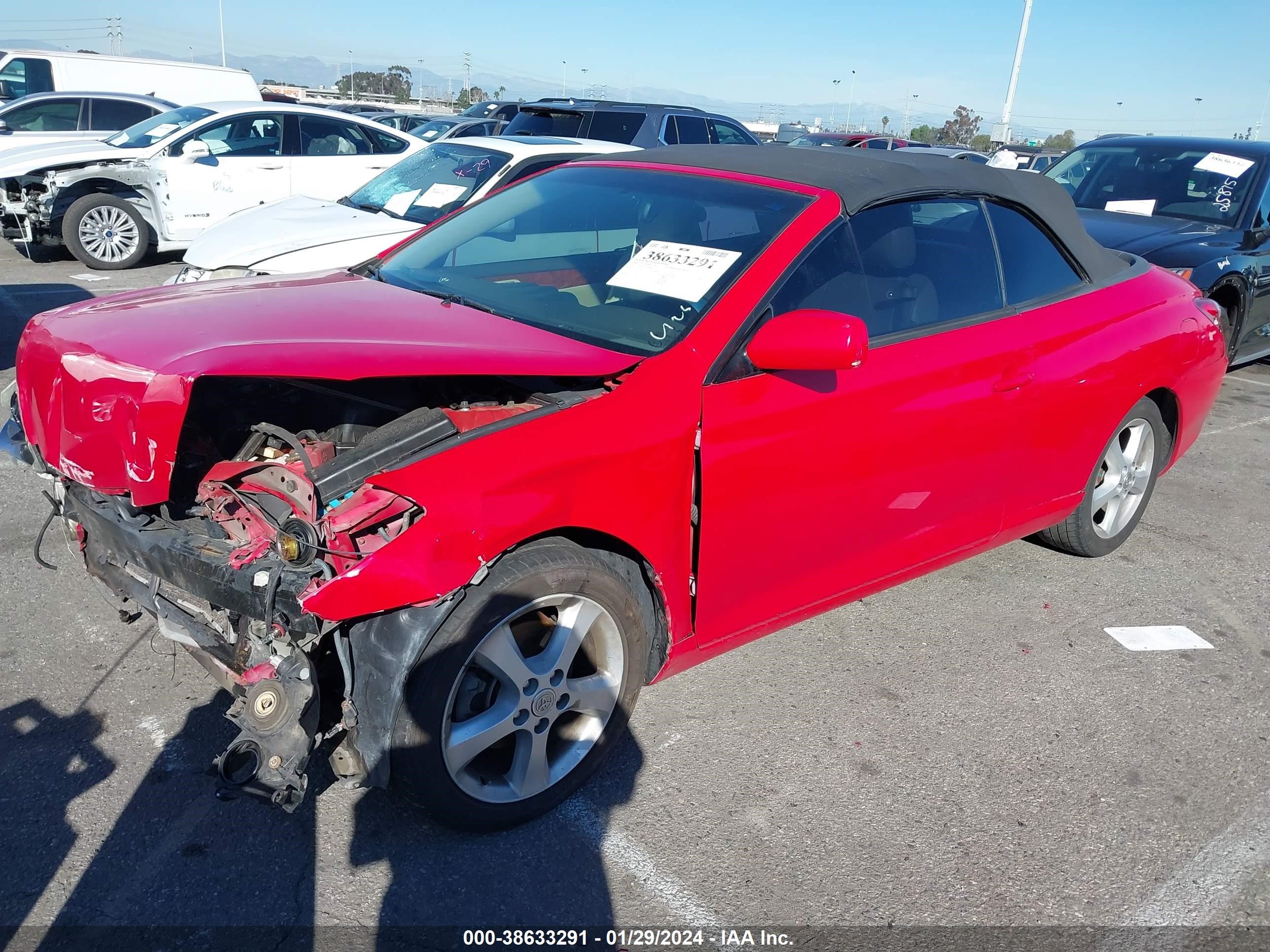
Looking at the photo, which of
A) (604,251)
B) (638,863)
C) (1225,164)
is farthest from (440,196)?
(1225,164)

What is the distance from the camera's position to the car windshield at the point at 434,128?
→ 19.6 m

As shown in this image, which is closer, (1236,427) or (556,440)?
(556,440)

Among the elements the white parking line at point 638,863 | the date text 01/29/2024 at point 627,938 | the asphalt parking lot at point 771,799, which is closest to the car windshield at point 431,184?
the asphalt parking lot at point 771,799

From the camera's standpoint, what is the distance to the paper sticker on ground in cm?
382

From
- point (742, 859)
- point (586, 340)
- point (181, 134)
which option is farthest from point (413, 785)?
point (181, 134)

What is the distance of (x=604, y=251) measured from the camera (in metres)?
3.32

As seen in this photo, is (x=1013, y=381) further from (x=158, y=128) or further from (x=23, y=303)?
(x=158, y=128)

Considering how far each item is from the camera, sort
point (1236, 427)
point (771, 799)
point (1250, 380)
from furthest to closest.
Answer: point (1250, 380)
point (1236, 427)
point (771, 799)

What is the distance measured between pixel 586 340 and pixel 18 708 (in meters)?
2.11

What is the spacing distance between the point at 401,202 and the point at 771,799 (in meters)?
5.59

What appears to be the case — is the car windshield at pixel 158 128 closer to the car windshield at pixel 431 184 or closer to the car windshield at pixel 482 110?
the car windshield at pixel 431 184

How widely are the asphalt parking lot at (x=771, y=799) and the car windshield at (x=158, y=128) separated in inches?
326

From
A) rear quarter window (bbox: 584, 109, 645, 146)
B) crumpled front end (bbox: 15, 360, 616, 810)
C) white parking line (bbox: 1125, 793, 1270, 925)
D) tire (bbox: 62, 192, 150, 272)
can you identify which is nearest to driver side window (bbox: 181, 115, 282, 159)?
tire (bbox: 62, 192, 150, 272)

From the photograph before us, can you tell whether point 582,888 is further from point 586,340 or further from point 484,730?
point 586,340
